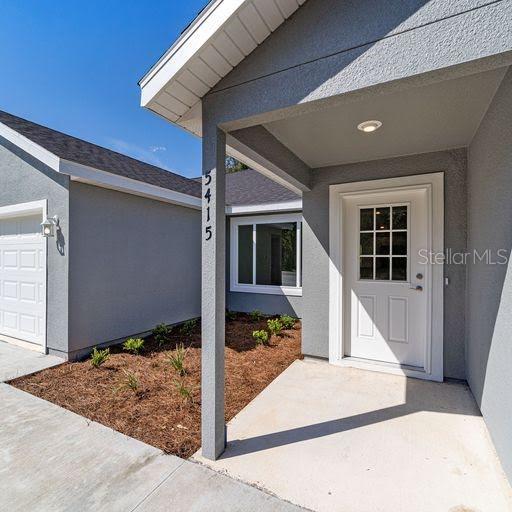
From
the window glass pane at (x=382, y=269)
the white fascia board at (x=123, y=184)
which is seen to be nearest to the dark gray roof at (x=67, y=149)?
the white fascia board at (x=123, y=184)

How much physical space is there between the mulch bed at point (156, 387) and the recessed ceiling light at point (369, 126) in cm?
328

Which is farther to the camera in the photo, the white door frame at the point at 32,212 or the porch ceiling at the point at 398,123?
the white door frame at the point at 32,212

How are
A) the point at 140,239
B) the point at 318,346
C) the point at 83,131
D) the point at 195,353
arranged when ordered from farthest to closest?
1. the point at 83,131
2. the point at 140,239
3. the point at 195,353
4. the point at 318,346

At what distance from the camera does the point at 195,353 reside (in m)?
5.21

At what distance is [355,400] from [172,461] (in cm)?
209

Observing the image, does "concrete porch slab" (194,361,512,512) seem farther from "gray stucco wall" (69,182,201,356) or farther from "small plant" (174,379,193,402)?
"gray stucco wall" (69,182,201,356)

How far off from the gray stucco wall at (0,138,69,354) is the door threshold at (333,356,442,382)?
454 centimetres

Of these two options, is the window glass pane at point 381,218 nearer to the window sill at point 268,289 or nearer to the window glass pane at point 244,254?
the window sill at point 268,289

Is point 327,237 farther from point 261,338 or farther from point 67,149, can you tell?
point 67,149

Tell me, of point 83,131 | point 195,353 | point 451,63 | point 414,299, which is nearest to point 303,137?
point 451,63

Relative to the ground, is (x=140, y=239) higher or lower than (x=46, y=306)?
higher

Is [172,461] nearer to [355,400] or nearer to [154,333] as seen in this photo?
[355,400]

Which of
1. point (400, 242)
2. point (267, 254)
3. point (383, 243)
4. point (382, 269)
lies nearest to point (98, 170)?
point (267, 254)

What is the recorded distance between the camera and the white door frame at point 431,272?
12.9 feet
